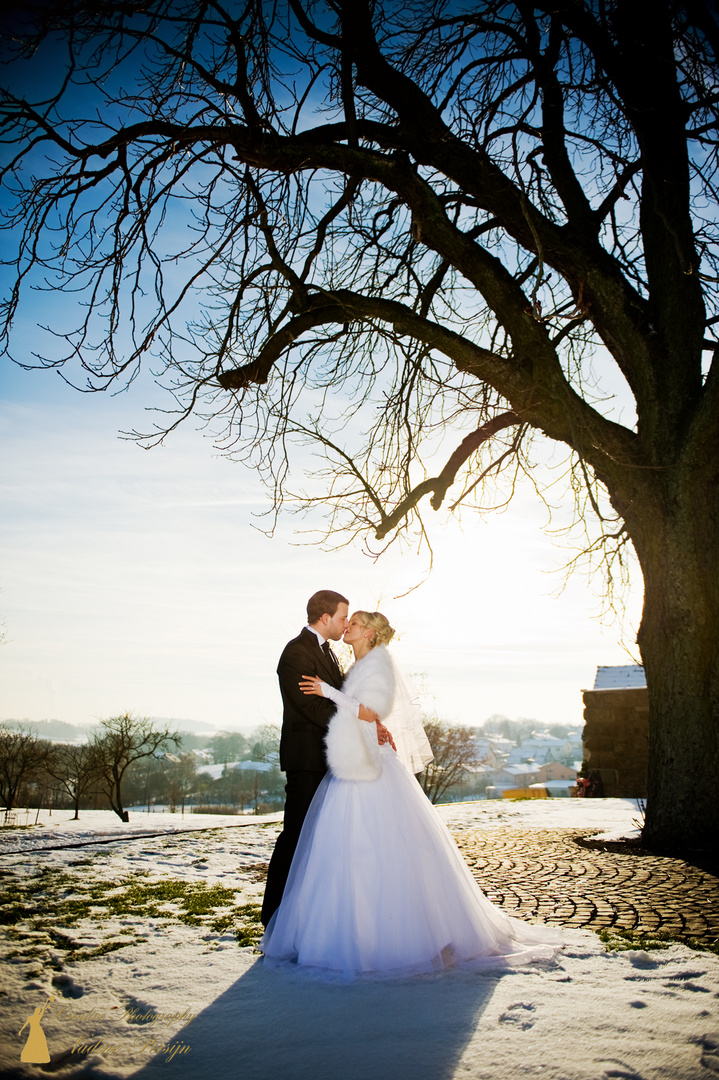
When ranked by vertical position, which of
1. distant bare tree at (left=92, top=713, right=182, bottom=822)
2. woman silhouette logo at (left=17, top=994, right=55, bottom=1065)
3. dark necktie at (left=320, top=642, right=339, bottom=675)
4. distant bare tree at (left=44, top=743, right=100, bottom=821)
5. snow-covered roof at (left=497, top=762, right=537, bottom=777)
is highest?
dark necktie at (left=320, top=642, right=339, bottom=675)

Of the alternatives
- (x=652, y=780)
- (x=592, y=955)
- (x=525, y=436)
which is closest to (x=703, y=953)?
(x=592, y=955)

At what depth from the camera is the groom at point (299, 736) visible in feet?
11.3

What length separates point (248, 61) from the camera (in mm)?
A: 4977

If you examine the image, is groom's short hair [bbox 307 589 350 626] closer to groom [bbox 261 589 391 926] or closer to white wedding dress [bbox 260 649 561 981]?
groom [bbox 261 589 391 926]

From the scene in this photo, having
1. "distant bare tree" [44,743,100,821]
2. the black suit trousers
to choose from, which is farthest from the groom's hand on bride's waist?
"distant bare tree" [44,743,100,821]

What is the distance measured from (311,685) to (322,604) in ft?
1.70

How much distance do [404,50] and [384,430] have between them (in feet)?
12.8

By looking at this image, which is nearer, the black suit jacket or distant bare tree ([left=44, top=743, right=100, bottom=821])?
the black suit jacket

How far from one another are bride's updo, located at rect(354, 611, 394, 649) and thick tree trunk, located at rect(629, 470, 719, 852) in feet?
11.5

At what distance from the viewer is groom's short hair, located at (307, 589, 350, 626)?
3758mm

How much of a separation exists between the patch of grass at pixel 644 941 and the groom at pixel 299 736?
1528 millimetres

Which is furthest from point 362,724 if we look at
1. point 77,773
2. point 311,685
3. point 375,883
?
point 77,773

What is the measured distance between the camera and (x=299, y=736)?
357cm

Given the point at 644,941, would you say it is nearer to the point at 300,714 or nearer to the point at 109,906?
the point at 300,714
